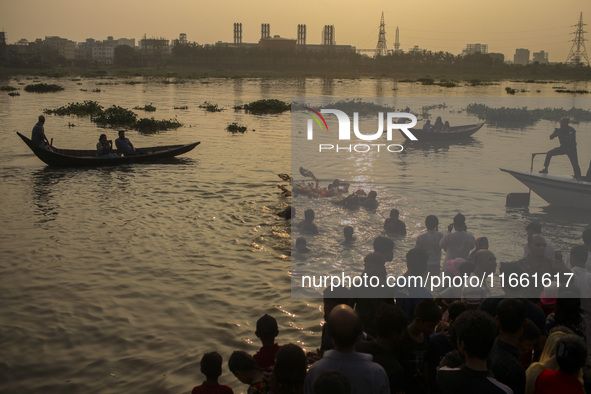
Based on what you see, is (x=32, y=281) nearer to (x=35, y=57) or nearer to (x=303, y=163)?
(x=303, y=163)

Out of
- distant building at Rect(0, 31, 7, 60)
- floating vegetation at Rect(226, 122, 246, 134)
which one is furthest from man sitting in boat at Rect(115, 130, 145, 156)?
distant building at Rect(0, 31, 7, 60)

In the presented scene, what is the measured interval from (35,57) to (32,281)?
126172 millimetres

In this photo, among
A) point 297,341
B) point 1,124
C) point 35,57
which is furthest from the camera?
point 35,57

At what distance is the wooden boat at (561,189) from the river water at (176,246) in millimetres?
397

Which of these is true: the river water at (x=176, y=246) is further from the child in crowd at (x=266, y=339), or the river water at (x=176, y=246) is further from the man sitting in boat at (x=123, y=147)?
the child in crowd at (x=266, y=339)

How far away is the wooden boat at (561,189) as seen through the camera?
14.0m

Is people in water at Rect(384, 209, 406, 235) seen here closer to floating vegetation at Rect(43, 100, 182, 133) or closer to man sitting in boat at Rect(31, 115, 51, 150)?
man sitting in boat at Rect(31, 115, 51, 150)

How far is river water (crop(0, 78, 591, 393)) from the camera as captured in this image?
733cm

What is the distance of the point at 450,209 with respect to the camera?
15852 mm

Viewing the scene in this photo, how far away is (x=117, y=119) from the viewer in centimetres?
3216

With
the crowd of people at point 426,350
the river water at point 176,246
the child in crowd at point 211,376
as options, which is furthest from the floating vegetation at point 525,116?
the child in crowd at point 211,376

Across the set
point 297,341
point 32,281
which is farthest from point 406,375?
point 32,281

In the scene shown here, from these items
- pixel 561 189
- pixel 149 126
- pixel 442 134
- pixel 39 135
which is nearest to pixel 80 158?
pixel 39 135

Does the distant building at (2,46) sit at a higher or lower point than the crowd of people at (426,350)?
higher
